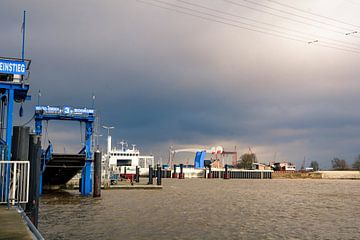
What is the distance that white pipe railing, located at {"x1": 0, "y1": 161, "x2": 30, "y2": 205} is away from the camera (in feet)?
43.6

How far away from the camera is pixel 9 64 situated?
2331cm

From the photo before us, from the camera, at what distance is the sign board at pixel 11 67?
23066mm

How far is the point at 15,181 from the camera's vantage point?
13039 millimetres

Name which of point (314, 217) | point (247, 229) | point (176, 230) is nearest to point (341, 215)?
point (314, 217)

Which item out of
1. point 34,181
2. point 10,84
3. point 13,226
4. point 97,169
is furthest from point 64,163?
point 13,226

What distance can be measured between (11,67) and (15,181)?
39.5 ft

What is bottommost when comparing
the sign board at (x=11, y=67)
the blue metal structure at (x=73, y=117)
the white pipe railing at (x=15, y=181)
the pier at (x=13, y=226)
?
the pier at (x=13, y=226)

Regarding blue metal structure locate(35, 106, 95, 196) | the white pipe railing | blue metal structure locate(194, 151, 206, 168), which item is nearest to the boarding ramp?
blue metal structure locate(35, 106, 95, 196)

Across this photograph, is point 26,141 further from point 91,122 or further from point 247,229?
point 91,122

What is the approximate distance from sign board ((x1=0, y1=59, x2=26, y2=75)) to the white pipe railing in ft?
34.7

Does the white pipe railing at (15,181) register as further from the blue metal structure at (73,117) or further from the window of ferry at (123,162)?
the window of ferry at (123,162)

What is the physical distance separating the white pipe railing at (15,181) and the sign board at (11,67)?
10.6 meters

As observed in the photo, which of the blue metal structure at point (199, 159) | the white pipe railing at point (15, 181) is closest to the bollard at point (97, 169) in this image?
the white pipe railing at point (15, 181)

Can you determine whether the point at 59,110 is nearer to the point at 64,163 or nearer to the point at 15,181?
the point at 64,163
